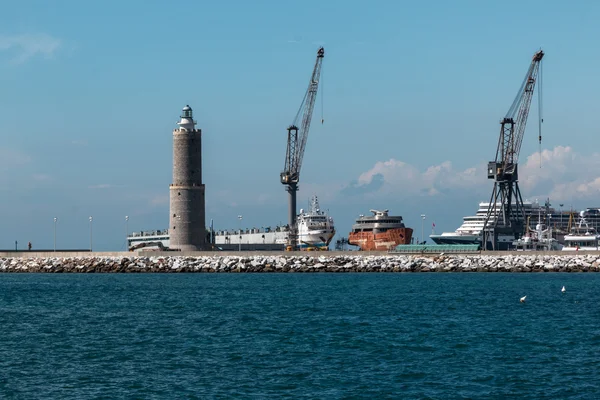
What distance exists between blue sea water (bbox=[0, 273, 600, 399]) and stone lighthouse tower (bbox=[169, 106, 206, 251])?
33.5m

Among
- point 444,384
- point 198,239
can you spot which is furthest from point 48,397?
point 198,239

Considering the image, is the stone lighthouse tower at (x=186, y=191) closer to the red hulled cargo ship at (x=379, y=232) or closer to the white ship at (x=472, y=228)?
the red hulled cargo ship at (x=379, y=232)

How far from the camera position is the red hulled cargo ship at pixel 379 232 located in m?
134

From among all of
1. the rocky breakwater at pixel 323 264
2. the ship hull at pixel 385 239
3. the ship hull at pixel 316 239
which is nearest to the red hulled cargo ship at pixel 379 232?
the ship hull at pixel 385 239

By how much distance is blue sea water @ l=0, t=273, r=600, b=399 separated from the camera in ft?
93.6

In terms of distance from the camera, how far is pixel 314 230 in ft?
472

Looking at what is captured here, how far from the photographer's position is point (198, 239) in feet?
328

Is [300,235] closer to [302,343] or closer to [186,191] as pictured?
[186,191]

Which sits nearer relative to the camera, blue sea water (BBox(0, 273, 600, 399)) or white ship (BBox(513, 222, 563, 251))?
blue sea water (BBox(0, 273, 600, 399))

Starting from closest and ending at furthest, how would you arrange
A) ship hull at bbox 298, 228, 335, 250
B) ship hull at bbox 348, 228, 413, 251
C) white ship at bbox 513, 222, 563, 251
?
white ship at bbox 513, 222, 563, 251, ship hull at bbox 348, 228, 413, 251, ship hull at bbox 298, 228, 335, 250

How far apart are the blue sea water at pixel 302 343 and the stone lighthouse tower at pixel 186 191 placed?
33520 mm

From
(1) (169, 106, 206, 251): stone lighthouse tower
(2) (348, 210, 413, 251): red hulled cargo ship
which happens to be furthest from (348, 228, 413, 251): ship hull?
(1) (169, 106, 206, 251): stone lighthouse tower

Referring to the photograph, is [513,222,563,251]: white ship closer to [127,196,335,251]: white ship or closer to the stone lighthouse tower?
[127,196,335,251]: white ship

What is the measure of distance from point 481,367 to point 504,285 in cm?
3806
